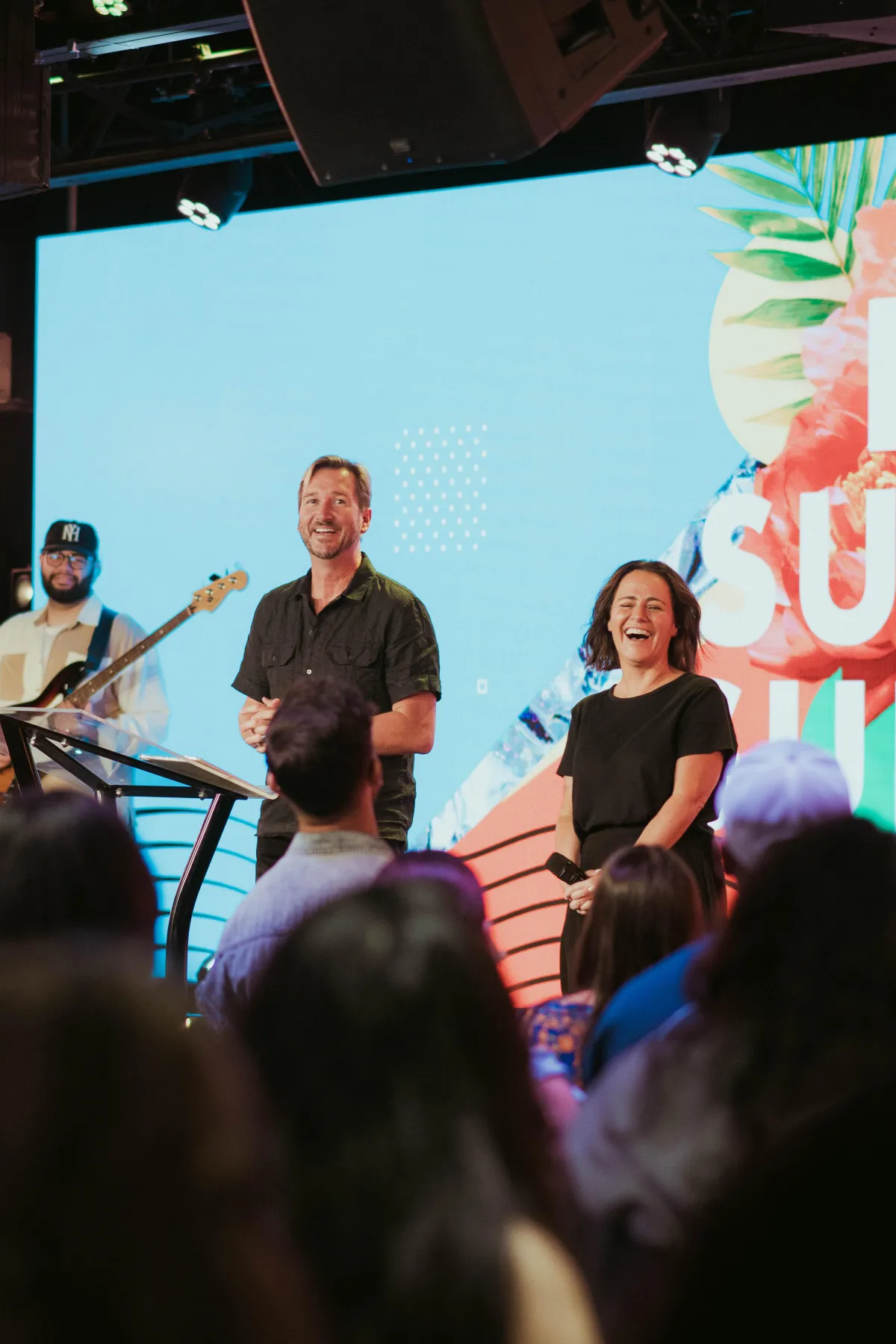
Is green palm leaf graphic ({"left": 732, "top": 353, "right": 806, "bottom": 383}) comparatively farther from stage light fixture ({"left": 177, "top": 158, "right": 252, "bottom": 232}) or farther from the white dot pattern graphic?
stage light fixture ({"left": 177, "top": 158, "right": 252, "bottom": 232})

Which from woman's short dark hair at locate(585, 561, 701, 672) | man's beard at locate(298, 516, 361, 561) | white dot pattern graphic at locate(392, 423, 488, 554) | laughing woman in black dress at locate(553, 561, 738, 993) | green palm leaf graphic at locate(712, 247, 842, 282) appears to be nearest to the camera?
laughing woman in black dress at locate(553, 561, 738, 993)

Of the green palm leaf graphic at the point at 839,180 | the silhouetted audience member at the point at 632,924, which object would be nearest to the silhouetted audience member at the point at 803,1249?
the silhouetted audience member at the point at 632,924

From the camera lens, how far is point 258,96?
5.63 meters

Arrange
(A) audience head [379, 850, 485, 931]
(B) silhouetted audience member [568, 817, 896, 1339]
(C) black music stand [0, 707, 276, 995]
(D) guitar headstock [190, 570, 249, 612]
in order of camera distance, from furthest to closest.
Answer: (D) guitar headstock [190, 570, 249, 612], (C) black music stand [0, 707, 276, 995], (A) audience head [379, 850, 485, 931], (B) silhouetted audience member [568, 817, 896, 1339]

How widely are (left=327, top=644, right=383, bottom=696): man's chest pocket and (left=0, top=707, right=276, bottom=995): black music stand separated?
0.45 metres

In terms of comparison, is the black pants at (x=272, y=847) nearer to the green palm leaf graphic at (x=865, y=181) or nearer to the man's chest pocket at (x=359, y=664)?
the man's chest pocket at (x=359, y=664)

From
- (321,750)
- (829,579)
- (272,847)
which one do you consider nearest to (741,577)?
(829,579)

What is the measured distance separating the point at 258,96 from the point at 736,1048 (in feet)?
17.4

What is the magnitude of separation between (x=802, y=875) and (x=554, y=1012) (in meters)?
0.77

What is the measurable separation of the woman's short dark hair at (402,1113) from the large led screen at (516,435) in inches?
162

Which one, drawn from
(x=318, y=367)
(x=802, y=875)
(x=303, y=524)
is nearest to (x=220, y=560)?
(x=318, y=367)

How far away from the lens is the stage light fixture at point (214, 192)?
5.68 metres

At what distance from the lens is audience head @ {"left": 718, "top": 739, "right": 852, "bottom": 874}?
2.04 meters

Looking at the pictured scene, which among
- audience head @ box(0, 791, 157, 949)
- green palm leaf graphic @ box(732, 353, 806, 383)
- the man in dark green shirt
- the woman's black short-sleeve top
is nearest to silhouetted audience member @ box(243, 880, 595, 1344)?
audience head @ box(0, 791, 157, 949)
